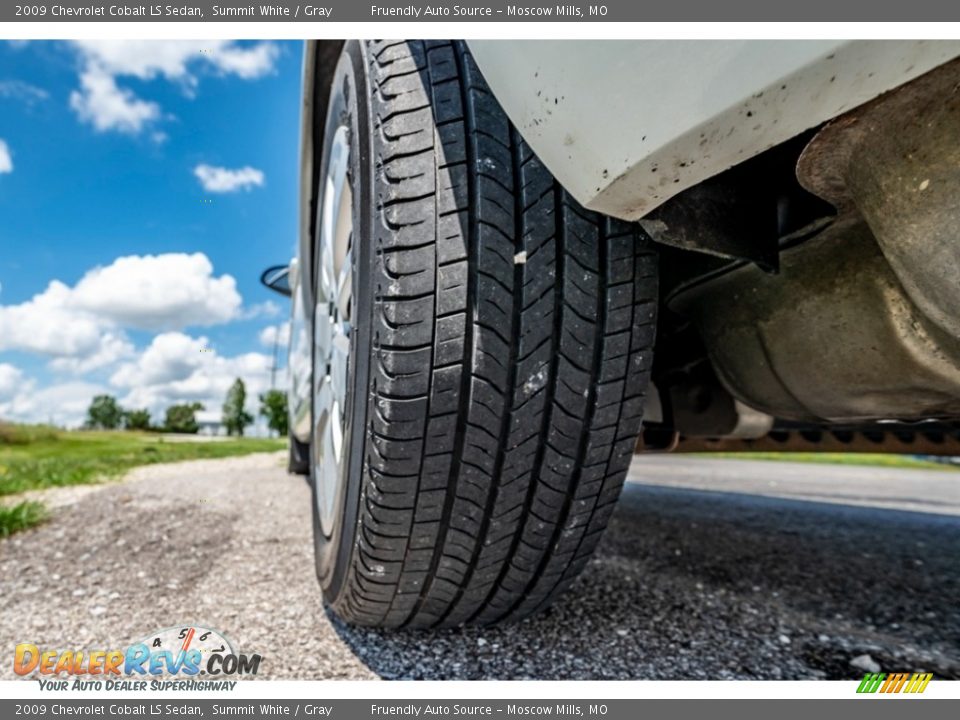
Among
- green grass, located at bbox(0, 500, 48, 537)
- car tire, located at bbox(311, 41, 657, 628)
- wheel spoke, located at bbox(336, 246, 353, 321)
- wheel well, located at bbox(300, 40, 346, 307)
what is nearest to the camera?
car tire, located at bbox(311, 41, 657, 628)

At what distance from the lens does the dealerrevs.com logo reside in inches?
31.6

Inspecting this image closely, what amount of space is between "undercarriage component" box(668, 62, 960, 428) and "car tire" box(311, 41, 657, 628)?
7.6 inches

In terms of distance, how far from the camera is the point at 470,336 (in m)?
0.73

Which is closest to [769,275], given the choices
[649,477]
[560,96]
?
[560,96]

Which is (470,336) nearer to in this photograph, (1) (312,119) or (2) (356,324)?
(2) (356,324)

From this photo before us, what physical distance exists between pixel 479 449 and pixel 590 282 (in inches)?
10.5

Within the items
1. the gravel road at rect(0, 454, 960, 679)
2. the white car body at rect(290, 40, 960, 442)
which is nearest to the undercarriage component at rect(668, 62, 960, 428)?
the white car body at rect(290, 40, 960, 442)

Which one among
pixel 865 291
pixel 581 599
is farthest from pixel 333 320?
pixel 865 291

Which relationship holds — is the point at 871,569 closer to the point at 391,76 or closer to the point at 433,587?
the point at 433,587

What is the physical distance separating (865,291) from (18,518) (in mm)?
2323

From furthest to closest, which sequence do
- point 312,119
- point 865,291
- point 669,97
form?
point 312,119 < point 865,291 < point 669,97

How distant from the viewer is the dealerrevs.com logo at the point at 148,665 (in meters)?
0.80

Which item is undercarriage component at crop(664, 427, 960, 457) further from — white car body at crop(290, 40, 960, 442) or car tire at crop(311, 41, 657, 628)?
white car body at crop(290, 40, 960, 442)

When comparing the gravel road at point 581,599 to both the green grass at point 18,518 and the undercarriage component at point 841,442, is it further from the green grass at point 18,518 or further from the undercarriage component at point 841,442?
the undercarriage component at point 841,442
